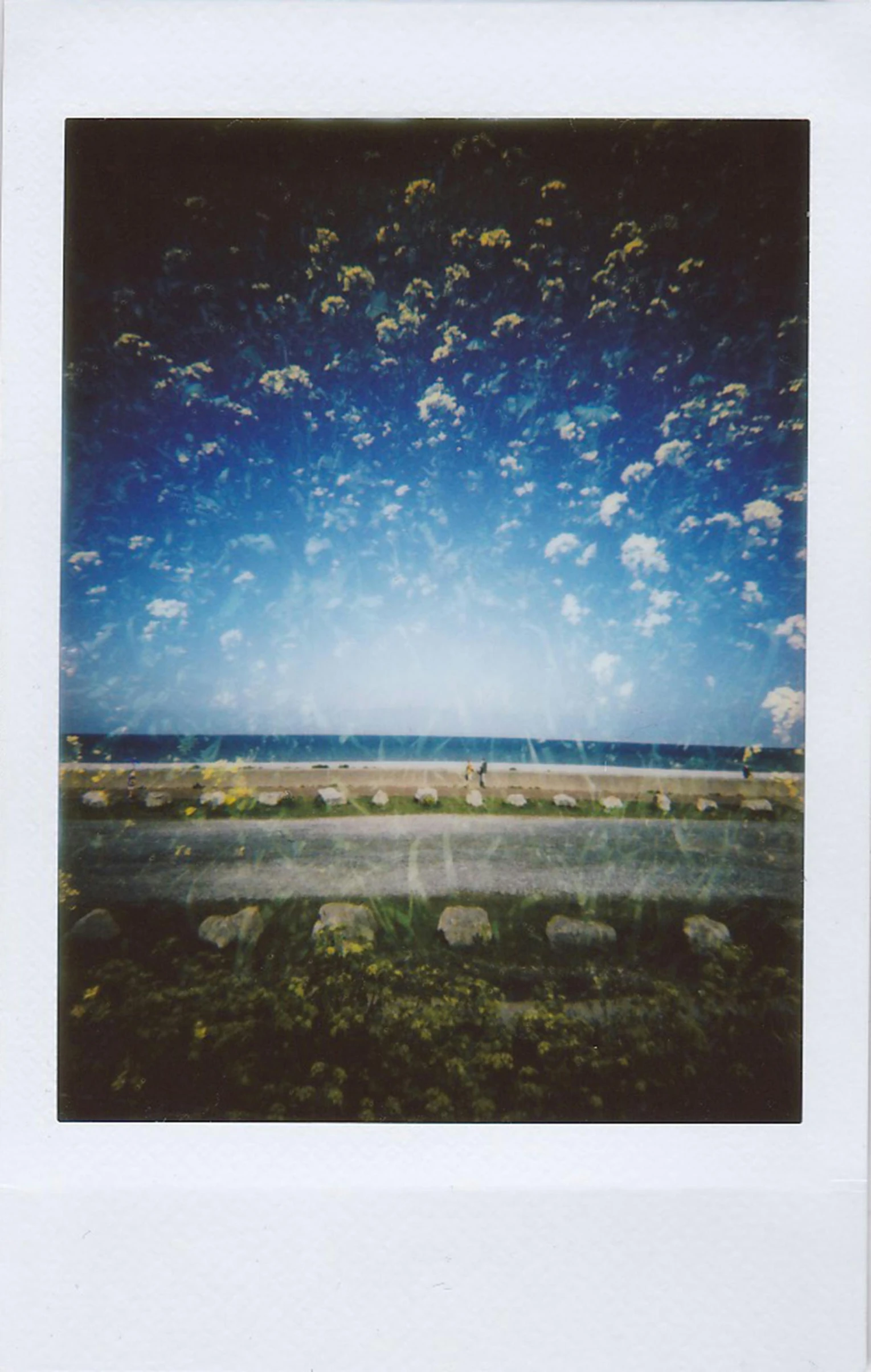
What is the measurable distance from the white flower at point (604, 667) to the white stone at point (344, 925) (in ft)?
2.35

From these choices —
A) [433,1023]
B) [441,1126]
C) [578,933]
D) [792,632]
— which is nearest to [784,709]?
[792,632]

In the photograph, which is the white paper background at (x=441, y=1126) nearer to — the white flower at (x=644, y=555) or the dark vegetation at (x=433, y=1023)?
the dark vegetation at (x=433, y=1023)

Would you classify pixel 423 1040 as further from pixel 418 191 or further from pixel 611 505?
pixel 418 191

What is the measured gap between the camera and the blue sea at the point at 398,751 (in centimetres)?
137

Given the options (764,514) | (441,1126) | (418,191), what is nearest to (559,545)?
(764,514)

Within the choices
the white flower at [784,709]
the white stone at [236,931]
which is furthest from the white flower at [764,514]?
the white stone at [236,931]

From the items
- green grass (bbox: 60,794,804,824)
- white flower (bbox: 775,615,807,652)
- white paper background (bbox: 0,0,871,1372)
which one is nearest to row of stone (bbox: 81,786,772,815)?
green grass (bbox: 60,794,804,824)

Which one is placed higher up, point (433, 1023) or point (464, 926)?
point (464, 926)

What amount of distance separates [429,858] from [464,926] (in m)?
0.16

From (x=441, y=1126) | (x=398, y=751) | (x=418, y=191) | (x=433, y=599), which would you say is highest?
(x=418, y=191)

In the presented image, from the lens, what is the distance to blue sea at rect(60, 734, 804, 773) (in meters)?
1.37

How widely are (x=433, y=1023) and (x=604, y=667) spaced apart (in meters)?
0.86

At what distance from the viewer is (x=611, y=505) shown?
1.39 meters

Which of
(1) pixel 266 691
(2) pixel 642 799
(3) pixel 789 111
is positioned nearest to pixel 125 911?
(1) pixel 266 691
